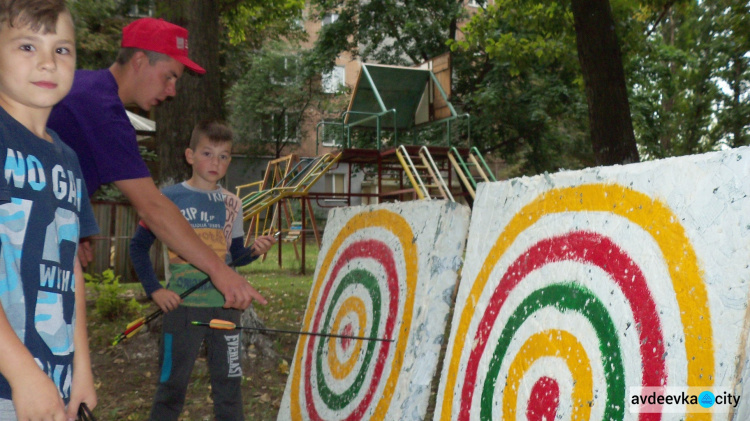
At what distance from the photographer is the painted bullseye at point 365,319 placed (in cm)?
236

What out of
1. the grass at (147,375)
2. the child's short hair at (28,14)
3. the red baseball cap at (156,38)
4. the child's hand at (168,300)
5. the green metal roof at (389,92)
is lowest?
the grass at (147,375)

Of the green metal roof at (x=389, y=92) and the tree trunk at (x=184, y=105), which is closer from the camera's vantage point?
the tree trunk at (x=184, y=105)

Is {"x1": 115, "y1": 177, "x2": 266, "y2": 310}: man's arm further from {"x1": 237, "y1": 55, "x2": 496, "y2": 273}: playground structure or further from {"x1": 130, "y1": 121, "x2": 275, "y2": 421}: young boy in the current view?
{"x1": 237, "y1": 55, "x2": 496, "y2": 273}: playground structure

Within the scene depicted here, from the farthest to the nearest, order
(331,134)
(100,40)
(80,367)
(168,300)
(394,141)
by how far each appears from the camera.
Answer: (331,134) < (394,141) < (100,40) < (168,300) < (80,367)

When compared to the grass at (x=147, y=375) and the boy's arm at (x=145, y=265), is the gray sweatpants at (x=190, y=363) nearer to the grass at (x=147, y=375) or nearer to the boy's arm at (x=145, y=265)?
the boy's arm at (x=145, y=265)

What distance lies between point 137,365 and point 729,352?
4665 millimetres

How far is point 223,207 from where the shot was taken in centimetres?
322

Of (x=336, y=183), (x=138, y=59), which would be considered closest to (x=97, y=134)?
(x=138, y=59)

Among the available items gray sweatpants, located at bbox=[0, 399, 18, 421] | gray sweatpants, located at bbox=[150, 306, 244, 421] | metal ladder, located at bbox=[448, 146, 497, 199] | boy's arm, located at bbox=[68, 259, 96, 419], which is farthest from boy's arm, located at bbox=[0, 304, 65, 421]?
metal ladder, located at bbox=[448, 146, 497, 199]

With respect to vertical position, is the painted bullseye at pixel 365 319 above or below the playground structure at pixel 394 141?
below

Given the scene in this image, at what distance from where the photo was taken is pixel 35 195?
1505mm

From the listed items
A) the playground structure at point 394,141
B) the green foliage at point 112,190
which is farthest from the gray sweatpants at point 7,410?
the green foliage at point 112,190

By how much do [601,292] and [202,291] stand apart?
1.95m

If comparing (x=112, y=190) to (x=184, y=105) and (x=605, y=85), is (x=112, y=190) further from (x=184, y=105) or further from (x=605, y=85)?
(x=605, y=85)
